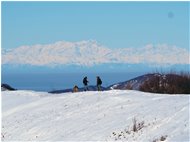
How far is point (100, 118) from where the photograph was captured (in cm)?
2984

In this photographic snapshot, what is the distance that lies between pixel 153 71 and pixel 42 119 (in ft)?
54.8

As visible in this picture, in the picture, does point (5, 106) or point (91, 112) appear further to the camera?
point (5, 106)

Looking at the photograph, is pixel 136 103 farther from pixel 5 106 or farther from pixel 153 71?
pixel 153 71

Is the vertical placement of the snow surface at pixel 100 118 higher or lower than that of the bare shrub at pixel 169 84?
lower

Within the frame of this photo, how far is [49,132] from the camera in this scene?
2948cm

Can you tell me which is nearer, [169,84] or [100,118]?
[100,118]

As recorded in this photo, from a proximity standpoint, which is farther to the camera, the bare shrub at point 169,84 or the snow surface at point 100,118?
the bare shrub at point 169,84

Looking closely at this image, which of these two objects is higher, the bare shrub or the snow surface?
the bare shrub

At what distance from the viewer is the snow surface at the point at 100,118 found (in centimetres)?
2534

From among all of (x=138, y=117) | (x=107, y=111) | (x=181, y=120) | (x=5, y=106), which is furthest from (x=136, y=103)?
(x=5, y=106)

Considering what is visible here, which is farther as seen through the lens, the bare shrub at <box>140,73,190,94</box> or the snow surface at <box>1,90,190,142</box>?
the bare shrub at <box>140,73,190,94</box>

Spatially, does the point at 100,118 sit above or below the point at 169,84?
below

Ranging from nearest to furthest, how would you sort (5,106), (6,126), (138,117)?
(138,117), (6,126), (5,106)

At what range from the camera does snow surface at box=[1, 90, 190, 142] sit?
25.3m
